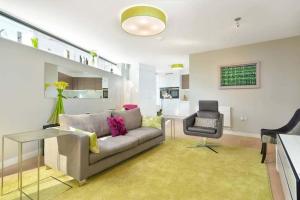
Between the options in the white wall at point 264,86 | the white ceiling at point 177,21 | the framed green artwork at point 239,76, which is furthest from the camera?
the framed green artwork at point 239,76

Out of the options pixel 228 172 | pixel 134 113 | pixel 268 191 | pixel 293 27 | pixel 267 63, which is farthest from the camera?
pixel 267 63

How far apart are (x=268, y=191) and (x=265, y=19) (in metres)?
2.88

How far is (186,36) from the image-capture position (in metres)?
3.71

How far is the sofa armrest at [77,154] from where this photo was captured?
75.3 inches

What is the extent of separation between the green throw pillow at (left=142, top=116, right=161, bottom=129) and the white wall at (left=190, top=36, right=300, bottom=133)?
218 centimetres

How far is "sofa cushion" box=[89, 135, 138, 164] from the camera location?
6.88ft

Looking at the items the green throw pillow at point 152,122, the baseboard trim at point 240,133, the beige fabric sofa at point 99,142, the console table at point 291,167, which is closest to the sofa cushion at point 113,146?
the beige fabric sofa at point 99,142

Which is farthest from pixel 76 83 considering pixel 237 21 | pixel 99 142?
pixel 237 21

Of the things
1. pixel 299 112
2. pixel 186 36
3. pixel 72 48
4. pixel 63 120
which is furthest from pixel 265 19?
pixel 72 48

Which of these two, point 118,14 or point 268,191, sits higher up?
point 118,14

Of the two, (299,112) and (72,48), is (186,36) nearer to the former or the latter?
(299,112)

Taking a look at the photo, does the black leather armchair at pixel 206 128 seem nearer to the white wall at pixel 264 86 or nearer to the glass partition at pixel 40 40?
the white wall at pixel 264 86

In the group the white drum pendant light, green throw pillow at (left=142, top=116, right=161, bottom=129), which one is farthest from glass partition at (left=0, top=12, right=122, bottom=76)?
green throw pillow at (left=142, top=116, right=161, bottom=129)

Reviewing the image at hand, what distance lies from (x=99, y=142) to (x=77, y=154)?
1.72 ft
